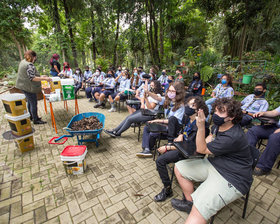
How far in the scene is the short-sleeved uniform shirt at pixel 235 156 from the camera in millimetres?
1562

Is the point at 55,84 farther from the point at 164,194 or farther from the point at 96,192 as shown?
the point at 164,194

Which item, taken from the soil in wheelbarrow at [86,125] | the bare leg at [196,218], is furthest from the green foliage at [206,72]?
the bare leg at [196,218]

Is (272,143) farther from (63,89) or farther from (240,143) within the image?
(63,89)

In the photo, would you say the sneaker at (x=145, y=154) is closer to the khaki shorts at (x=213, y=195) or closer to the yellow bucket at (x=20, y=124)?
the khaki shorts at (x=213, y=195)

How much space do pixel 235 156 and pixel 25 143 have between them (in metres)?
4.05

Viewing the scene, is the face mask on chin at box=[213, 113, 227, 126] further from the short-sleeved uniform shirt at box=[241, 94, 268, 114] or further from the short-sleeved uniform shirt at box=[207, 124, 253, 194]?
the short-sleeved uniform shirt at box=[241, 94, 268, 114]

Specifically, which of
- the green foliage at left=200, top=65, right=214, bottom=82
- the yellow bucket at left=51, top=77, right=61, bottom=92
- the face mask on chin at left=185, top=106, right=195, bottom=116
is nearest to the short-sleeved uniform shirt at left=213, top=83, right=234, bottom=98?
the green foliage at left=200, top=65, right=214, bottom=82

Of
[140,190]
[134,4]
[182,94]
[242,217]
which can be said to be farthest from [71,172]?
[134,4]

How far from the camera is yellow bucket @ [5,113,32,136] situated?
10.1ft

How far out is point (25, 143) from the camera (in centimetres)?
329

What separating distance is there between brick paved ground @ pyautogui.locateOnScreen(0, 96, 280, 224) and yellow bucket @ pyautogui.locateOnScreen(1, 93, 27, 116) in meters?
0.94

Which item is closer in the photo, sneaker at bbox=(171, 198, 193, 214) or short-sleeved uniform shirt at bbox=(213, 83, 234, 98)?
sneaker at bbox=(171, 198, 193, 214)

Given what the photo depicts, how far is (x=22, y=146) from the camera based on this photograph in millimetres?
3248

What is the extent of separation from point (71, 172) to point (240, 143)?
271 cm
